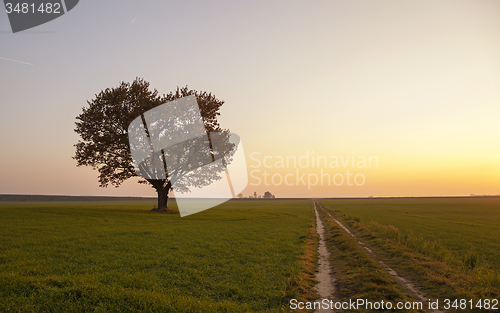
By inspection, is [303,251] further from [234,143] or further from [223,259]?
[234,143]

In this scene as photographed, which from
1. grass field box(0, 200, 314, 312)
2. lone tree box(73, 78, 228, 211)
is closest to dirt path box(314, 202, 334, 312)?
grass field box(0, 200, 314, 312)

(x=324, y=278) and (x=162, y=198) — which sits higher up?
(x=162, y=198)

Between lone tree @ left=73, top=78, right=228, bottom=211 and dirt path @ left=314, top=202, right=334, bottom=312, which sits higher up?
lone tree @ left=73, top=78, right=228, bottom=211

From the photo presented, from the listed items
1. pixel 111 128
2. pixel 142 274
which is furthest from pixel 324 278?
pixel 111 128

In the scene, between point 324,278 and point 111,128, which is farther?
point 111,128

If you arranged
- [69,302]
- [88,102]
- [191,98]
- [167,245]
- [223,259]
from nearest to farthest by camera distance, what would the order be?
[69,302] < [223,259] < [167,245] < [88,102] < [191,98]

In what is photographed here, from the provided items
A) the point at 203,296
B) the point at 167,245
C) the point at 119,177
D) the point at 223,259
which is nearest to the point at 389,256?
the point at 223,259

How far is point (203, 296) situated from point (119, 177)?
1594 inches

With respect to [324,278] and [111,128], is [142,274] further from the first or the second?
[111,128]

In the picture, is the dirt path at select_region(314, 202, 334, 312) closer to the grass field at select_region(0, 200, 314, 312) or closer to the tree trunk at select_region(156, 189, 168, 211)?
the grass field at select_region(0, 200, 314, 312)

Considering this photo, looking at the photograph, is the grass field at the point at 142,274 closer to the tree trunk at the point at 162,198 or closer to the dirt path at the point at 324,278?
the dirt path at the point at 324,278

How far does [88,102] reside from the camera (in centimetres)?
4456

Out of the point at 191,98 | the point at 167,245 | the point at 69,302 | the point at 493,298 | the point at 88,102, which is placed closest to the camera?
the point at 69,302

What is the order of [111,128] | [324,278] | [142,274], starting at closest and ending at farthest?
[142,274] < [324,278] < [111,128]
